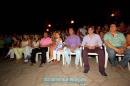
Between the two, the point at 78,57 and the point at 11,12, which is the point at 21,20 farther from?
the point at 78,57

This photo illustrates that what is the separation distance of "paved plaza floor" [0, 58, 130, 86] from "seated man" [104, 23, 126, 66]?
0.52m

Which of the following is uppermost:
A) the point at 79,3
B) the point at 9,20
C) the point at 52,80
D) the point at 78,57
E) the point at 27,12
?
the point at 79,3

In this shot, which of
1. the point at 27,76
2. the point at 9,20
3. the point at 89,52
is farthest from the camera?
the point at 9,20

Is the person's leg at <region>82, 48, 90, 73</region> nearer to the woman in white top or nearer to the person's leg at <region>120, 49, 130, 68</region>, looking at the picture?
the person's leg at <region>120, 49, 130, 68</region>

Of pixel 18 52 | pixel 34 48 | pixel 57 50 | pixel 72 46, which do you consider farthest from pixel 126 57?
pixel 18 52

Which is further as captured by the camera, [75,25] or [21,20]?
[75,25]

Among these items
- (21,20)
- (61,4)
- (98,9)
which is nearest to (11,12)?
(21,20)

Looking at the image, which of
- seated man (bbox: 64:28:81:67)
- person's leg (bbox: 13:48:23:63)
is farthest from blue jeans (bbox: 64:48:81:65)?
person's leg (bbox: 13:48:23:63)

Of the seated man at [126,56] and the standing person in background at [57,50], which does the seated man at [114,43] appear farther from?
the standing person in background at [57,50]

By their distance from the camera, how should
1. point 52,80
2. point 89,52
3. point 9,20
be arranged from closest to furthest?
point 52,80
point 89,52
point 9,20

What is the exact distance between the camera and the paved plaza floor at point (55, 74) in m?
5.51

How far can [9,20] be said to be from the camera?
79.2 ft

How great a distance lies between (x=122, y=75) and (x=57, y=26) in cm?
2997

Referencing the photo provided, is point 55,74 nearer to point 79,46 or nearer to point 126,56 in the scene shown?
point 79,46
